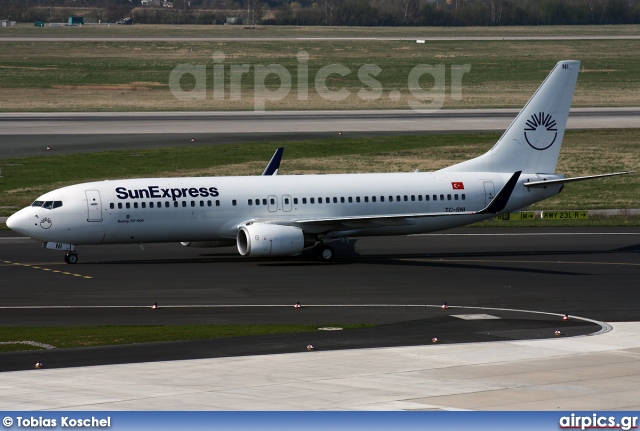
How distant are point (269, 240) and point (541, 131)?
648 inches

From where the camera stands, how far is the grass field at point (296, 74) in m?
129

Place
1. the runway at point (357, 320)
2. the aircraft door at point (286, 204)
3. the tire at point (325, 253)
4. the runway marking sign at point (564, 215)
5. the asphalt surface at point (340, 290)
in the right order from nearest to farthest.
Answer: the runway at point (357, 320) → the asphalt surface at point (340, 290) → the aircraft door at point (286, 204) → the tire at point (325, 253) → the runway marking sign at point (564, 215)

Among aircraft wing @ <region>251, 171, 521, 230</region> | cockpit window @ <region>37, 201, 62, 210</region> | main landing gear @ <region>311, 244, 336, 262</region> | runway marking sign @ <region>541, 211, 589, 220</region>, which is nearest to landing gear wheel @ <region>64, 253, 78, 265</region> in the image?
cockpit window @ <region>37, 201, 62, 210</region>

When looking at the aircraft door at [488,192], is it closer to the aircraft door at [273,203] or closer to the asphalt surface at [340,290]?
the asphalt surface at [340,290]

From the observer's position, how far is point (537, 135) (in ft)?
192

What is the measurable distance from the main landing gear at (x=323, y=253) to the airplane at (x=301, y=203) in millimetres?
49

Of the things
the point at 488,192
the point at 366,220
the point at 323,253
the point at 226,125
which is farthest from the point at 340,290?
the point at 226,125

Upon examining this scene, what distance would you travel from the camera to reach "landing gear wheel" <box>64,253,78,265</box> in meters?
53.2

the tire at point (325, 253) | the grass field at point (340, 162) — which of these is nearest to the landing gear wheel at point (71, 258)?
the tire at point (325, 253)

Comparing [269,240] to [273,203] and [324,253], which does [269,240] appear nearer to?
[273,203]

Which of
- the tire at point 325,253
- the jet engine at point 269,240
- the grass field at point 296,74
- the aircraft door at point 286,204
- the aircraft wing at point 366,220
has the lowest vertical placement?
the grass field at point 296,74

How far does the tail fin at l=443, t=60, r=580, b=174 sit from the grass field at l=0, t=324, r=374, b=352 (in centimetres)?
2163

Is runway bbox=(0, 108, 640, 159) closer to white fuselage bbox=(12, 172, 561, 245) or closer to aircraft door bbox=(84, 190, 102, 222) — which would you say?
white fuselage bbox=(12, 172, 561, 245)

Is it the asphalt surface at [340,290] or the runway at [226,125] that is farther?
the runway at [226,125]
